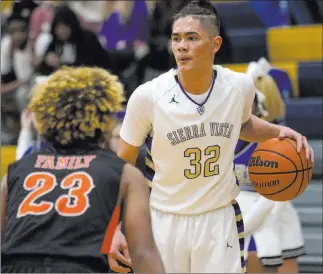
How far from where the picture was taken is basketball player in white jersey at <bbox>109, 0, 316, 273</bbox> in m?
4.92

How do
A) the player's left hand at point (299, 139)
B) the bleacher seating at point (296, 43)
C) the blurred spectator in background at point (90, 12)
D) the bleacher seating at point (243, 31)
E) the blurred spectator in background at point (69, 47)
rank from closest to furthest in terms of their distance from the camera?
1. the player's left hand at point (299, 139)
2. the blurred spectator in background at point (69, 47)
3. the bleacher seating at point (296, 43)
4. the bleacher seating at point (243, 31)
5. the blurred spectator in background at point (90, 12)

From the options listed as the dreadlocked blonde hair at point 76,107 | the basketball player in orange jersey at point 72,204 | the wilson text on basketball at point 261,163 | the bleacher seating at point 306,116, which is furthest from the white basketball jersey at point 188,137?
the bleacher seating at point 306,116

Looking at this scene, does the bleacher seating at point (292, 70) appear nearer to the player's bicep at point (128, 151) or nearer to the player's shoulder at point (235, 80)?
the player's shoulder at point (235, 80)

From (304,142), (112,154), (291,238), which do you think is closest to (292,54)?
(291,238)

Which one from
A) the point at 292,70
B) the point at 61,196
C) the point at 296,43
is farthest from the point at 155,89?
the point at 296,43

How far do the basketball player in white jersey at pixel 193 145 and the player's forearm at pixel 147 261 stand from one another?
1242 millimetres

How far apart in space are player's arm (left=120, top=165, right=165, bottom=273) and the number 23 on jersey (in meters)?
0.14

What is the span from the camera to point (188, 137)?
4.89m

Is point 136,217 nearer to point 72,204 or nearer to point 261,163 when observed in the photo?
point 72,204

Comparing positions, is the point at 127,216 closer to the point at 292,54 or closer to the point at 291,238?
the point at 291,238

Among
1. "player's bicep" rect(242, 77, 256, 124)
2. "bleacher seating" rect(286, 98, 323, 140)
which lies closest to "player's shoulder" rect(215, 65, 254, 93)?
"player's bicep" rect(242, 77, 256, 124)

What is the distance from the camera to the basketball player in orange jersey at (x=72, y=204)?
11.9ft

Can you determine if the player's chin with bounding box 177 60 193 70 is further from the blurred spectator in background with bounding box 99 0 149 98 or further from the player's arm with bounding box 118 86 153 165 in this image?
the blurred spectator in background with bounding box 99 0 149 98

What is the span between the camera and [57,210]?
12.0ft
